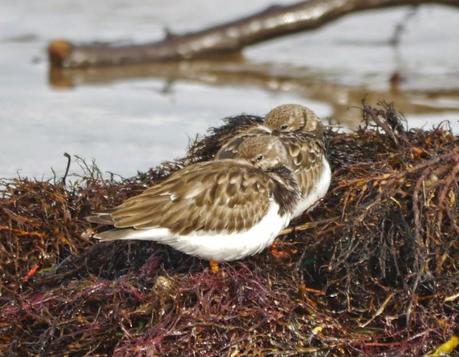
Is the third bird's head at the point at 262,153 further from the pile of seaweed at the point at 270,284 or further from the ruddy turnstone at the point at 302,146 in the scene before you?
the pile of seaweed at the point at 270,284

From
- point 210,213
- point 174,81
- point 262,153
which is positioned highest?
point 262,153

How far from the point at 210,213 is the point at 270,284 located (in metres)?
0.32

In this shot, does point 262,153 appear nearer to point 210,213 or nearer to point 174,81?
point 210,213

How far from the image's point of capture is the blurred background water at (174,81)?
19.7 ft

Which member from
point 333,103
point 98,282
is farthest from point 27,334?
point 333,103

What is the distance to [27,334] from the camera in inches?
142

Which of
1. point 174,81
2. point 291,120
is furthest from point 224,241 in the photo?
point 174,81

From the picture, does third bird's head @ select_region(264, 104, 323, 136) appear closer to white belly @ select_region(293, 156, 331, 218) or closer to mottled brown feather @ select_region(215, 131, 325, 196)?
mottled brown feather @ select_region(215, 131, 325, 196)

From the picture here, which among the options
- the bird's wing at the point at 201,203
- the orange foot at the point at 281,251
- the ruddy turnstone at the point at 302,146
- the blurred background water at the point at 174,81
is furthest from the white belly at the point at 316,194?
the blurred background water at the point at 174,81

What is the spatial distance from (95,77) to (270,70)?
132 centimetres

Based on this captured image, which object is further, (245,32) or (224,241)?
(245,32)

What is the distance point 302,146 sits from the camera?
14.3 feet

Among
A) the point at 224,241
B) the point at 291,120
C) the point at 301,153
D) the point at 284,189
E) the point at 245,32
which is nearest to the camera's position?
the point at 224,241

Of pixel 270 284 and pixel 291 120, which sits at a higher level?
pixel 291 120
